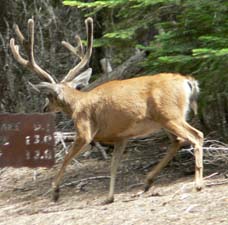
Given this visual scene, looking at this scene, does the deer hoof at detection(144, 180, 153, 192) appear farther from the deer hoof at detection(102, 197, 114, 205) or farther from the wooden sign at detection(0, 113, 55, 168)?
the wooden sign at detection(0, 113, 55, 168)

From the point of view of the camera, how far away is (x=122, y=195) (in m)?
10.5

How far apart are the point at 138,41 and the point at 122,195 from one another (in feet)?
13.0

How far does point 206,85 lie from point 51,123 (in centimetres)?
231

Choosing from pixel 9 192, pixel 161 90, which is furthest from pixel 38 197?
pixel 161 90

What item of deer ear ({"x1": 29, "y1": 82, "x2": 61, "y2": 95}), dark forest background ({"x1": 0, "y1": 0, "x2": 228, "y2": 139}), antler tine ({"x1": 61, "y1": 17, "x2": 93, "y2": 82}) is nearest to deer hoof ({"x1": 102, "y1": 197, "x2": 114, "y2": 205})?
deer ear ({"x1": 29, "y1": 82, "x2": 61, "y2": 95})

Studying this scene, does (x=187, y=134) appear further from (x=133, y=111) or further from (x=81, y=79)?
(x=81, y=79)

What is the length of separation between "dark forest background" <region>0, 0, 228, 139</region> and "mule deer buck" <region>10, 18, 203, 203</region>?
431mm

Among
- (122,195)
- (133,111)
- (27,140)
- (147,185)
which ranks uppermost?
(133,111)

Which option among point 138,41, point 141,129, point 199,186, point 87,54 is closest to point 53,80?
point 87,54

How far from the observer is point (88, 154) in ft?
44.2

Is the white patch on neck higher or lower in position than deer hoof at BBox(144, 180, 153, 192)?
higher

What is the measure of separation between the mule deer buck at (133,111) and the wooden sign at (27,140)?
41 cm

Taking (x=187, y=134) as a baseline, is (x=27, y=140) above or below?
below

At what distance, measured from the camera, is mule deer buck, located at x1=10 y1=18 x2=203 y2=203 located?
9.96 metres
